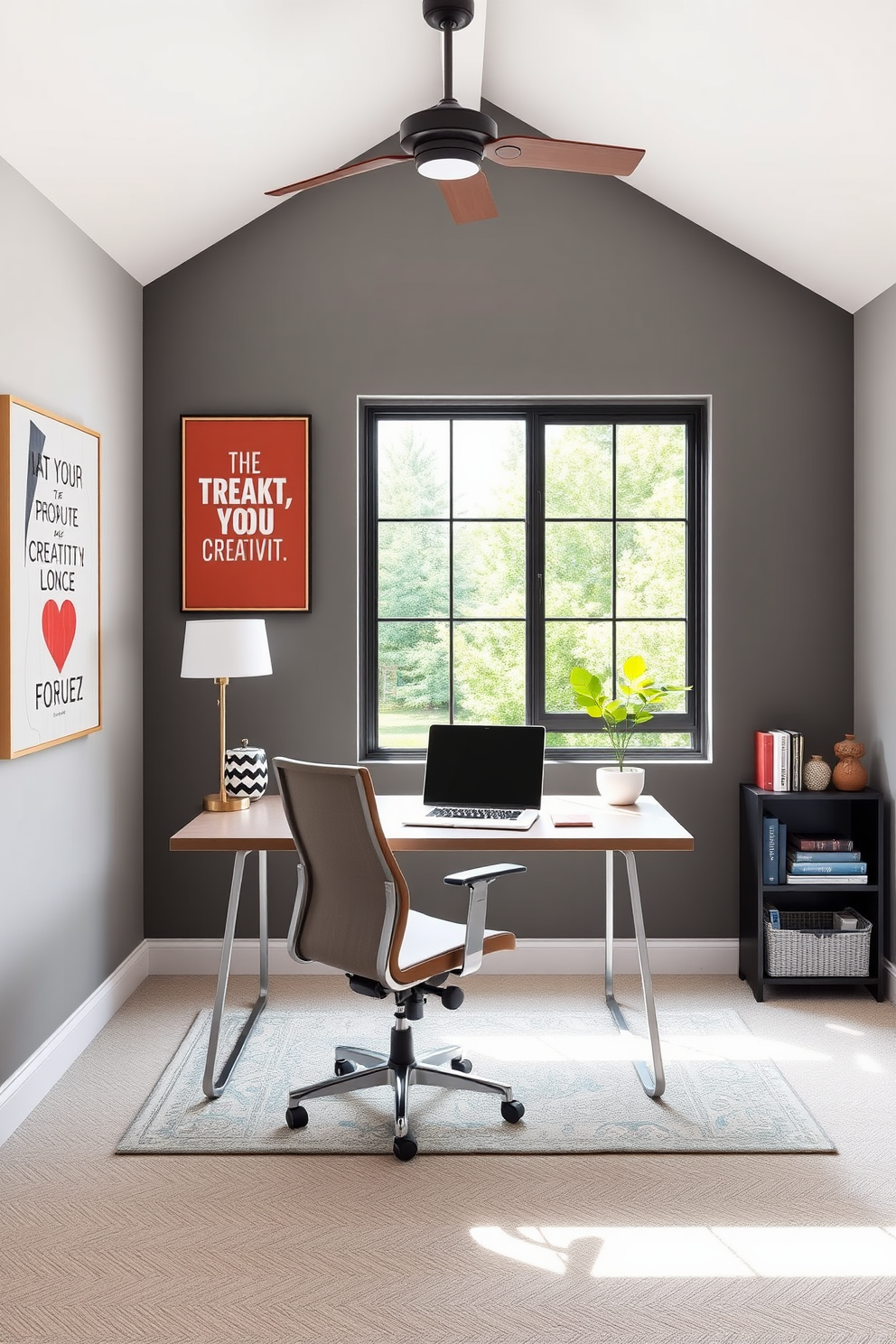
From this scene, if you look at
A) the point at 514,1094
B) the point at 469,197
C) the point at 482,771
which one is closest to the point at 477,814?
the point at 482,771

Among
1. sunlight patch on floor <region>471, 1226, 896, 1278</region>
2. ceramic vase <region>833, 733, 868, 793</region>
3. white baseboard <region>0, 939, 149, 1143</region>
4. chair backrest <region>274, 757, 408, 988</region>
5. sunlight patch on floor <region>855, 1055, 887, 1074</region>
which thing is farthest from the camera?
ceramic vase <region>833, 733, 868, 793</region>

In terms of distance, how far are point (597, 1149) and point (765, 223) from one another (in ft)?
10.3

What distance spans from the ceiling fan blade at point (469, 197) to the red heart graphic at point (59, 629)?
64.0 inches

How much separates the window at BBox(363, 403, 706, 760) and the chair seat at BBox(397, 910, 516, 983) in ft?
4.26

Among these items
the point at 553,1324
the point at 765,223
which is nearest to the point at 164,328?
the point at 765,223

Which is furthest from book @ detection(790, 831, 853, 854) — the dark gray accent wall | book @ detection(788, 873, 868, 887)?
the dark gray accent wall

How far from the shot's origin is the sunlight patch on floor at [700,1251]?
2236mm

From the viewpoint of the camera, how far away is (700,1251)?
7.57ft

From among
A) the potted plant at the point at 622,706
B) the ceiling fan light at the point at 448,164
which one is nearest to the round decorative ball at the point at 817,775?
the potted plant at the point at 622,706

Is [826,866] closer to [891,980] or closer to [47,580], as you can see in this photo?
[891,980]

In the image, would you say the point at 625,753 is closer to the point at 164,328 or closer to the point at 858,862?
the point at 858,862

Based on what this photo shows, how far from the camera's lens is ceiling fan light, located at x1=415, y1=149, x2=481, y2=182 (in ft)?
8.22

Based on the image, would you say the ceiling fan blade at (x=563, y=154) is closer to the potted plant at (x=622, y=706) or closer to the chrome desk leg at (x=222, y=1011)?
the potted plant at (x=622, y=706)

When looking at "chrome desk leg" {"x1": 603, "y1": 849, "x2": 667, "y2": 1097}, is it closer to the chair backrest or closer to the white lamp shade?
the chair backrest
